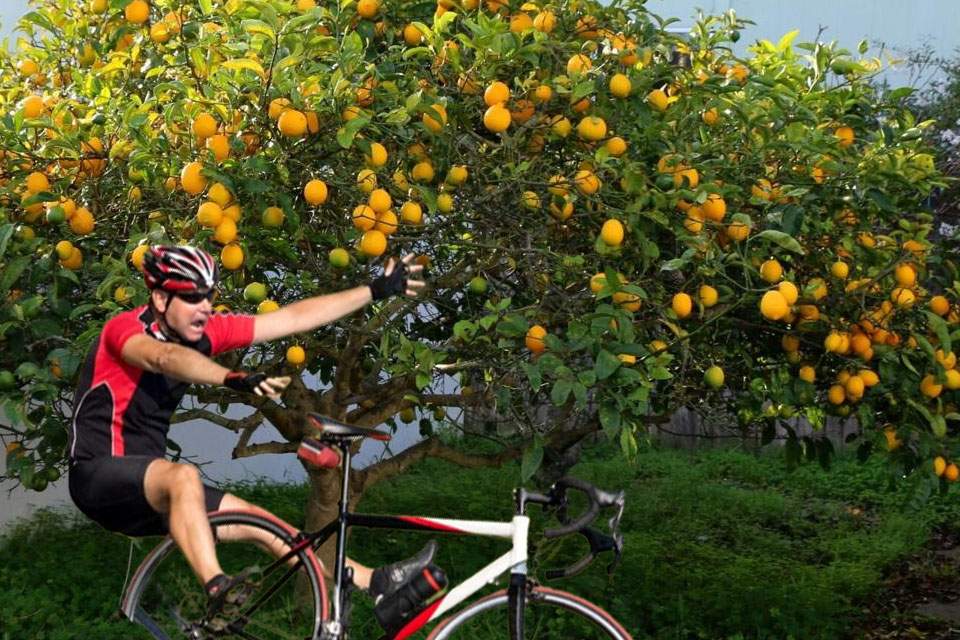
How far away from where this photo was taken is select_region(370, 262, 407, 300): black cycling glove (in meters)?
3.32

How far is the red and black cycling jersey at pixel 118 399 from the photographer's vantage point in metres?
3.07

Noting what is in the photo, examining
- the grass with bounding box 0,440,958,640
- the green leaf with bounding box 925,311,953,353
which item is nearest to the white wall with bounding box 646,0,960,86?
the grass with bounding box 0,440,958,640

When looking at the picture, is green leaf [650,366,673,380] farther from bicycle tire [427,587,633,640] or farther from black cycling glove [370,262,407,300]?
black cycling glove [370,262,407,300]

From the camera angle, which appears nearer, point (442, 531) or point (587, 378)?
point (442, 531)

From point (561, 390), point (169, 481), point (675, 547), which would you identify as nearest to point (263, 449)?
point (561, 390)

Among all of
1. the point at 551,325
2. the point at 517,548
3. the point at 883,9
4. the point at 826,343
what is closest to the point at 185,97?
the point at 551,325

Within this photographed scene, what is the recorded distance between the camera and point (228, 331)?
3252 mm

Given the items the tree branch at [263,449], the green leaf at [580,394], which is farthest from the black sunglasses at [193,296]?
the tree branch at [263,449]

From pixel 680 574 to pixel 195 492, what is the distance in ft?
12.7

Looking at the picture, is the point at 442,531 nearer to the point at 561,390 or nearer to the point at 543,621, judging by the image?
the point at 561,390

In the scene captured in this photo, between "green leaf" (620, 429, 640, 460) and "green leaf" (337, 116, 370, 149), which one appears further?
"green leaf" (620, 429, 640, 460)

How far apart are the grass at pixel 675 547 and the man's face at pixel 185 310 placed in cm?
195

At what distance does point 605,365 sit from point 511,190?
0.77 meters

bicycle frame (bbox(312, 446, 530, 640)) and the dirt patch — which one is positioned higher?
bicycle frame (bbox(312, 446, 530, 640))
